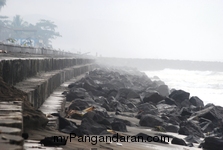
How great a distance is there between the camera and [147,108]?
1276 cm

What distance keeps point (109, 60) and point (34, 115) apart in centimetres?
12437

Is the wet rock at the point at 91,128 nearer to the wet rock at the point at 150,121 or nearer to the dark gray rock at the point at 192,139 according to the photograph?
the dark gray rock at the point at 192,139

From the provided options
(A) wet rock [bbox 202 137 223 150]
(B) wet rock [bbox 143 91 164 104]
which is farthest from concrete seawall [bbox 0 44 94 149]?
(B) wet rock [bbox 143 91 164 104]

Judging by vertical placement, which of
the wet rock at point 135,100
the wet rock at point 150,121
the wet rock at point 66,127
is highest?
the wet rock at point 66,127

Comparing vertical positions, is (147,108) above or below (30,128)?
below

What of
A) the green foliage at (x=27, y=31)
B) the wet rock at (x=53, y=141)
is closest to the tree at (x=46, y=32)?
the green foliage at (x=27, y=31)

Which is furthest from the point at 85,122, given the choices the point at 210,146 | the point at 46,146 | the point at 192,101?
the point at 192,101

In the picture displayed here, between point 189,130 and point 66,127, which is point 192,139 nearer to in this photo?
point 189,130

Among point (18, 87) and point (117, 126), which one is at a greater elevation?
point (18, 87)

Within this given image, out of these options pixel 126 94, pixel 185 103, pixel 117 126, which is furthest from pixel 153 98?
pixel 117 126

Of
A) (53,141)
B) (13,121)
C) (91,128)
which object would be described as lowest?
(91,128)

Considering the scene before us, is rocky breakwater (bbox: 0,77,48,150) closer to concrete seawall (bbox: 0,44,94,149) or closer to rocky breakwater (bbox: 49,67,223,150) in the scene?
concrete seawall (bbox: 0,44,94,149)

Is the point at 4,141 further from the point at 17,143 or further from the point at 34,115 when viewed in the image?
the point at 34,115

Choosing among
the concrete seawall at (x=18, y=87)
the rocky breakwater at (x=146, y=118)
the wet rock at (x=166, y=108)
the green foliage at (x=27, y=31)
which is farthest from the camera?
the green foliage at (x=27, y=31)
